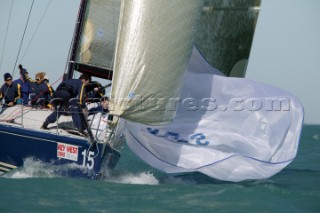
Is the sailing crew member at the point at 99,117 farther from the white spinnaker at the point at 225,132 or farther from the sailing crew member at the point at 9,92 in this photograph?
the sailing crew member at the point at 9,92

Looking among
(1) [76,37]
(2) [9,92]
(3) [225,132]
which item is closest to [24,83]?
(2) [9,92]

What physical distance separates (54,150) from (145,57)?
1891 mm

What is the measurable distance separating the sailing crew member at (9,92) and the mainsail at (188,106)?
2.07 meters

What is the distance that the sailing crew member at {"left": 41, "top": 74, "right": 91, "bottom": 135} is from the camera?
938 cm

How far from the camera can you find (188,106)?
1014 cm

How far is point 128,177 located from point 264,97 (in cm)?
239

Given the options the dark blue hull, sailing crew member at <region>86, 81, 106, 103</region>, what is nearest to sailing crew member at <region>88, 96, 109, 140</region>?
sailing crew member at <region>86, 81, 106, 103</region>

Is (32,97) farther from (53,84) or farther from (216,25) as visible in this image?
(216,25)

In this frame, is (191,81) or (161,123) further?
(191,81)

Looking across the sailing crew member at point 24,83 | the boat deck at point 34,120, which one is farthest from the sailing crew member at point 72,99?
the sailing crew member at point 24,83

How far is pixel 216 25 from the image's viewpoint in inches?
425

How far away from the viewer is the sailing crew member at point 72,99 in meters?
9.38

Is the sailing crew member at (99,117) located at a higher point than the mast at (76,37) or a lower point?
lower

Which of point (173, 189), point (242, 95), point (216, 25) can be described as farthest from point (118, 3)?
point (173, 189)
